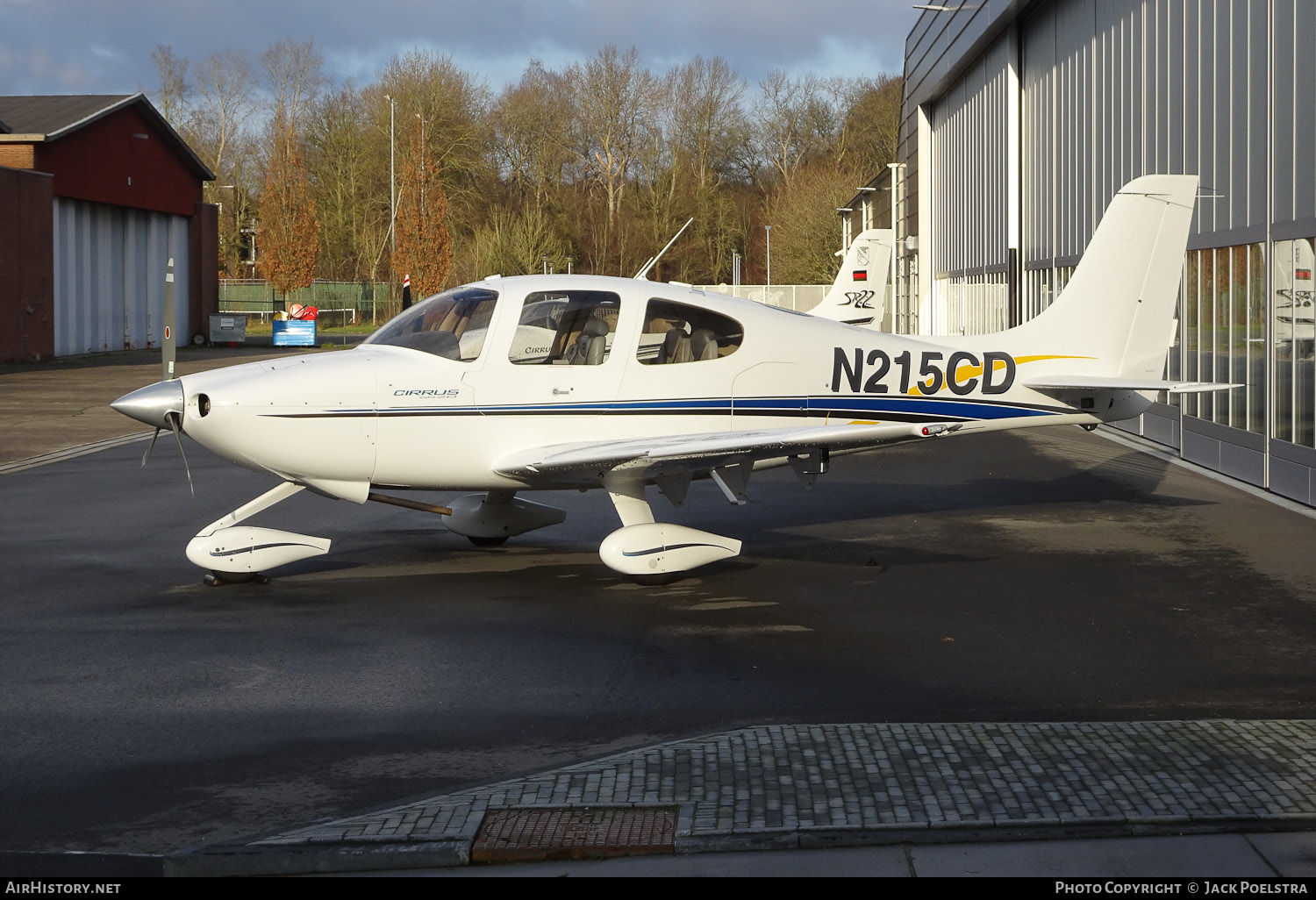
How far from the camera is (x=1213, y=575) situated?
9.52 meters

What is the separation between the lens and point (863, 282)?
26.5 meters

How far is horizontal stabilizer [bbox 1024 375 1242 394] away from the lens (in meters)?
10.7

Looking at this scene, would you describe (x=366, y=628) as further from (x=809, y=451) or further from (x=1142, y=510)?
(x=1142, y=510)

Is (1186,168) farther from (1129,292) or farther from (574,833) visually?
(574,833)

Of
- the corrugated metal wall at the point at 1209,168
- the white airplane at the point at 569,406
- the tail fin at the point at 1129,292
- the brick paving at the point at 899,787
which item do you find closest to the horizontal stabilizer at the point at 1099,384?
the white airplane at the point at 569,406

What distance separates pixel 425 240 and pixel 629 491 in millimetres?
54855

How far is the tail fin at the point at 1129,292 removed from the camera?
11.5 metres

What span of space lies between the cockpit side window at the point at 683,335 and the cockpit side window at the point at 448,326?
3.85 ft

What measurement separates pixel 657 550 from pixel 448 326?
88.7 inches

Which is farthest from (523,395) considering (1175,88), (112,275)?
(112,275)

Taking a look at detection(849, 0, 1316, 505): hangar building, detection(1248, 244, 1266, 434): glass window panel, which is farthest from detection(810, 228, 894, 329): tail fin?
detection(1248, 244, 1266, 434): glass window panel

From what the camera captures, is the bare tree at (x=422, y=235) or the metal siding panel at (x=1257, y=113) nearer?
the metal siding panel at (x=1257, y=113)

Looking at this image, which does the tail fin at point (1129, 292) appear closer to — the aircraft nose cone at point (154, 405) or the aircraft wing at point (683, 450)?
the aircraft wing at point (683, 450)

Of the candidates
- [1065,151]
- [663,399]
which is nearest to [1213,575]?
[663,399]
